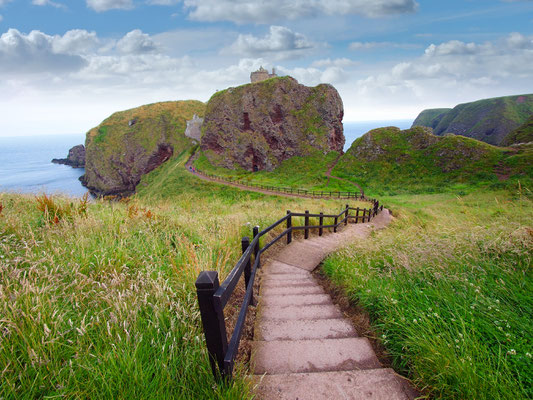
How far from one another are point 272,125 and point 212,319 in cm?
7241

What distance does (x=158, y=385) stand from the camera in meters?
1.95

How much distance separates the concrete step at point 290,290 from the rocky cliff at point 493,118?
181 metres

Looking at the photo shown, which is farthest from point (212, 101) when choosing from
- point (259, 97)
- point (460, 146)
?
point (460, 146)

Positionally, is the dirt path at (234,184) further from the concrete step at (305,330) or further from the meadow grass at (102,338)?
the meadow grass at (102,338)

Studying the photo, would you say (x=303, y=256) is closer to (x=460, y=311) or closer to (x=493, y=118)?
(x=460, y=311)

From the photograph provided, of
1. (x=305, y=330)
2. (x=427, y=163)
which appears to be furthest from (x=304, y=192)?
(x=305, y=330)

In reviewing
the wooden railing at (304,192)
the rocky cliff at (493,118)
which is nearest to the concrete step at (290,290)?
the wooden railing at (304,192)

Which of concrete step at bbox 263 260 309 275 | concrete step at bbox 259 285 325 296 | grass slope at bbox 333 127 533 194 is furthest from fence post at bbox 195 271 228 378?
grass slope at bbox 333 127 533 194

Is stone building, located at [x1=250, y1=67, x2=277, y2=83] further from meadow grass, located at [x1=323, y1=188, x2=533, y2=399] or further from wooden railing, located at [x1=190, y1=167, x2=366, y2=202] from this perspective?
meadow grass, located at [x1=323, y1=188, x2=533, y2=399]

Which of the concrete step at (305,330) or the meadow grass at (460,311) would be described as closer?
the meadow grass at (460,311)

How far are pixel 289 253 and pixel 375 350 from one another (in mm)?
4637

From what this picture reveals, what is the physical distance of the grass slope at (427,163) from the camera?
41.0 m

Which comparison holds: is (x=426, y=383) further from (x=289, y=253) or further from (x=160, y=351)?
(x=289, y=253)

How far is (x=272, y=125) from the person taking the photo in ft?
233
